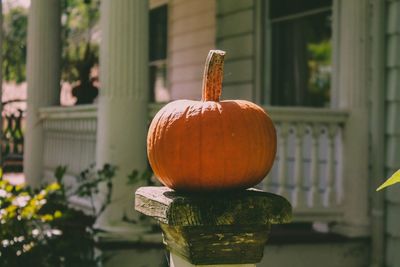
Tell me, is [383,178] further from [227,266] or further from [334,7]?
[227,266]

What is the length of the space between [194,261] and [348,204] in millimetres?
3844

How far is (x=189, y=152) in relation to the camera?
2145 mm

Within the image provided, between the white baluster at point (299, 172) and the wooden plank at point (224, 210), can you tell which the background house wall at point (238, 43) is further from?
the wooden plank at point (224, 210)

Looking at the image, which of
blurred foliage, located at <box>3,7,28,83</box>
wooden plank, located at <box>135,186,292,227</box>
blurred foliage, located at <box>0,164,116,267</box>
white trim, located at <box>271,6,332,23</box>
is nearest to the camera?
wooden plank, located at <box>135,186,292,227</box>

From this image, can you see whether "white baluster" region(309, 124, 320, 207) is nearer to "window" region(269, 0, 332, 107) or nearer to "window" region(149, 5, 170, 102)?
"window" region(269, 0, 332, 107)

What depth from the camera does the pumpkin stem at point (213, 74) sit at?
6.88 feet

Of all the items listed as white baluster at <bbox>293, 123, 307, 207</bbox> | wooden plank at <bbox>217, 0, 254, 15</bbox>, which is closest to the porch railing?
white baluster at <bbox>293, 123, 307, 207</bbox>

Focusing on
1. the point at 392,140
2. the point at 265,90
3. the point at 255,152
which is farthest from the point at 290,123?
the point at 255,152

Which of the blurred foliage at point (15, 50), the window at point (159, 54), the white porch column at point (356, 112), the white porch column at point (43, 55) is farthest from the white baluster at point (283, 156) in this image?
the blurred foliage at point (15, 50)

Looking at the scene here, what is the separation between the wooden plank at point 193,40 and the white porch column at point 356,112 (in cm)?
325

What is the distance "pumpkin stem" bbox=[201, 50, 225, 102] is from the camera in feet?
6.88

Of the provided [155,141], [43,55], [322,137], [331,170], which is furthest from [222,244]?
[43,55]

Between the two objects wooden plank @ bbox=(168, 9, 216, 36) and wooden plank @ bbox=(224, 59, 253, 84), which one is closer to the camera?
wooden plank @ bbox=(224, 59, 253, 84)

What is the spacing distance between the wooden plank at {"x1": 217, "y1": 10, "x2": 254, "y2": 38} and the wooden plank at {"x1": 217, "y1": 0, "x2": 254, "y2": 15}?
56mm
